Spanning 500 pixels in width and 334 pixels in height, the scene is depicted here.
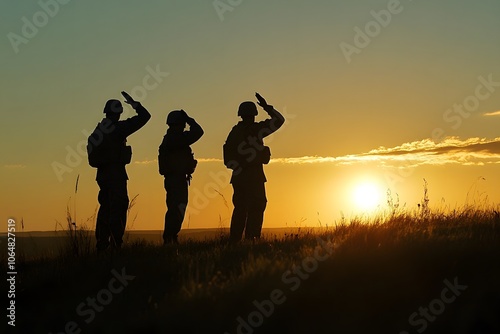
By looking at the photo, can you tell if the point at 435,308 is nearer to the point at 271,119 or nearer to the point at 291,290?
the point at 291,290

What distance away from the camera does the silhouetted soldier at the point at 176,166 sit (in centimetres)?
1288

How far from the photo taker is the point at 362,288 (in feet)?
22.9

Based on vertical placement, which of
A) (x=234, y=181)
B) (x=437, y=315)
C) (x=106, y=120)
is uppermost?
(x=106, y=120)

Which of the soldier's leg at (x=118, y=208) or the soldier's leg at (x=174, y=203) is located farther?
the soldier's leg at (x=174, y=203)

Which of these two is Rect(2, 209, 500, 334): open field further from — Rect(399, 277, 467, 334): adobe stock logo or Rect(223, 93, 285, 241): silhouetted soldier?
Rect(223, 93, 285, 241): silhouetted soldier

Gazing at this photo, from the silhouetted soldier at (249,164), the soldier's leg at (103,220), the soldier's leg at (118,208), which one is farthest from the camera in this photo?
the silhouetted soldier at (249,164)

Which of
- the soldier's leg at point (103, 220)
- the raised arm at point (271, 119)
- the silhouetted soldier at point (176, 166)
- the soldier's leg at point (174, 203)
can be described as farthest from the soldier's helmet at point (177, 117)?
the soldier's leg at point (103, 220)

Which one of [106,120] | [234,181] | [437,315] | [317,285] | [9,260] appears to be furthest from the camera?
[234,181]

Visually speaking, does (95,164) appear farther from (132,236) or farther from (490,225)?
(490,225)

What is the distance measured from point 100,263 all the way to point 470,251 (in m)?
5.12

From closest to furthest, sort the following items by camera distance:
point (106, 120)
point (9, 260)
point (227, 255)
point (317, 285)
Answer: point (317, 285) < point (227, 255) < point (9, 260) < point (106, 120)

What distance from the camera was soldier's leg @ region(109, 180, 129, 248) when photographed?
1208 cm

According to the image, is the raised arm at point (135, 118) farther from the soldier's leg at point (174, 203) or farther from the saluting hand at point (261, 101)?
→ the saluting hand at point (261, 101)

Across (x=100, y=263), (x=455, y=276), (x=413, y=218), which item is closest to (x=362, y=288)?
(x=455, y=276)
